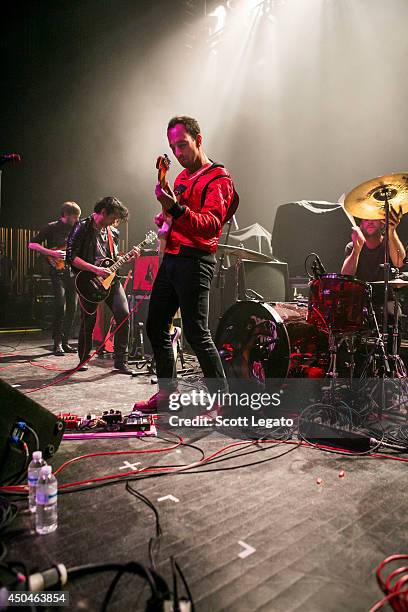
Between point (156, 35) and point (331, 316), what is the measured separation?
961 cm

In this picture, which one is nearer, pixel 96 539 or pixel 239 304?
pixel 96 539

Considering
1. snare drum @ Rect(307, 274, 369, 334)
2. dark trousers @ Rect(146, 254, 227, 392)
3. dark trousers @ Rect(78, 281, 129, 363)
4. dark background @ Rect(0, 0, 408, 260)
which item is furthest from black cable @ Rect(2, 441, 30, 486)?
dark background @ Rect(0, 0, 408, 260)

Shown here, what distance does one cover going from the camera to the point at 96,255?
493 cm

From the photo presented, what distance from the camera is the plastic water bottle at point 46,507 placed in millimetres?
1591

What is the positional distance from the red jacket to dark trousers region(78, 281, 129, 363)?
7.46 feet

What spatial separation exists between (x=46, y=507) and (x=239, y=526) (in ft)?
2.54

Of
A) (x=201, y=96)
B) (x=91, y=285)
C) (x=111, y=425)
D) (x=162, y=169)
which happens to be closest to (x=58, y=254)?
(x=91, y=285)

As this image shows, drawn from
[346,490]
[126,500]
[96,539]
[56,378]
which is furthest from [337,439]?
[56,378]

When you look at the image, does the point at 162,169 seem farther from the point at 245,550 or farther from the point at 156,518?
the point at 245,550

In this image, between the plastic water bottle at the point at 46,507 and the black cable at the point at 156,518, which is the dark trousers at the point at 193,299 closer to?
the black cable at the point at 156,518

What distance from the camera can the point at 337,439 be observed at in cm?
279

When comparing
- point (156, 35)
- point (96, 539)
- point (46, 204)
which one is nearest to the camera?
point (96, 539)

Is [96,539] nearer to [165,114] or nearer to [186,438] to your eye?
[186,438]

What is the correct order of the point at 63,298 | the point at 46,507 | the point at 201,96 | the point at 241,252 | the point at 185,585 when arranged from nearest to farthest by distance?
the point at 185,585, the point at 46,507, the point at 241,252, the point at 63,298, the point at 201,96
